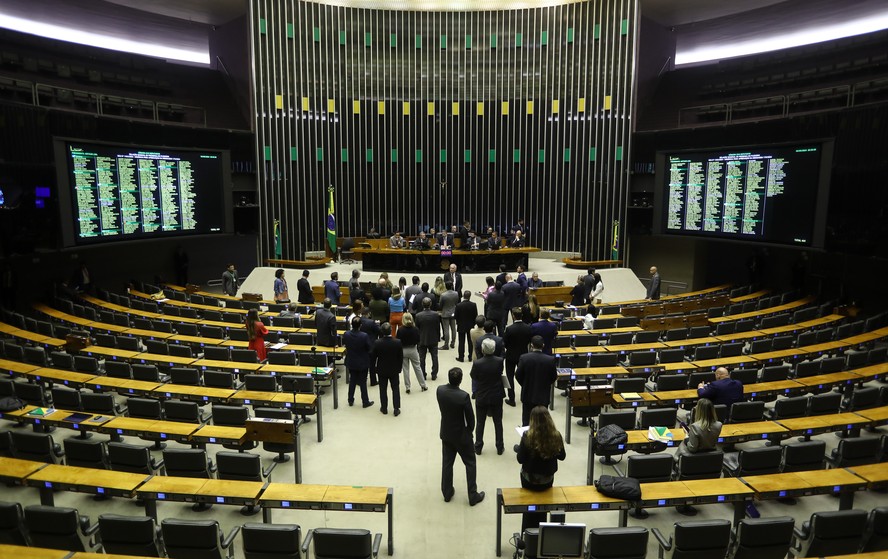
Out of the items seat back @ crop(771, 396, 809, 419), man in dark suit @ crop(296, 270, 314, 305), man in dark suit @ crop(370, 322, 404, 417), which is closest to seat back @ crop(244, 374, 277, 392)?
man in dark suit @ crop(370, 322, 404, 417)

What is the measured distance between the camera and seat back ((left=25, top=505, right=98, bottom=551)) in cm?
441

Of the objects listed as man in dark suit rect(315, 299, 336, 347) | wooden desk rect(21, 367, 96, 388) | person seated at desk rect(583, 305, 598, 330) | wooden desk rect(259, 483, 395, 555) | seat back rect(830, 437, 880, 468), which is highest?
man in dark suit rect(315, 299, 336, 347)

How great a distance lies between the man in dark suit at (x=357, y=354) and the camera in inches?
313

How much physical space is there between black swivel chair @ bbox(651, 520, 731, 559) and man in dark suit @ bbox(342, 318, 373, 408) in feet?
15.7

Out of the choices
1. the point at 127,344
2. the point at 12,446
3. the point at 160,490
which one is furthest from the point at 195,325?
the point at 160,490

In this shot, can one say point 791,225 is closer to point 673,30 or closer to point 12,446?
point 673,30

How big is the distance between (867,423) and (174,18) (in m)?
22.3

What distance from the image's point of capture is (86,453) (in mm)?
5766

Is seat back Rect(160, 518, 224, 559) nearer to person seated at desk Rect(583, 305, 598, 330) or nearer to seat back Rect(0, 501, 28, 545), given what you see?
seat back Rect(0, 501, 28, 545)

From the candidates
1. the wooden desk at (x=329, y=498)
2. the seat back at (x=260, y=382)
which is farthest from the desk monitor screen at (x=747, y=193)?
the wooden desk at (x=329, y=498)

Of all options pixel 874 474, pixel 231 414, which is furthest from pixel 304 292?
pixel 874 474

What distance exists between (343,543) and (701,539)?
2627 mm

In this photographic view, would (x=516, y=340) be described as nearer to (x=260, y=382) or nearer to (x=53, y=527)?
(x=260, y=382)

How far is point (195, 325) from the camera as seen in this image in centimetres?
1047
